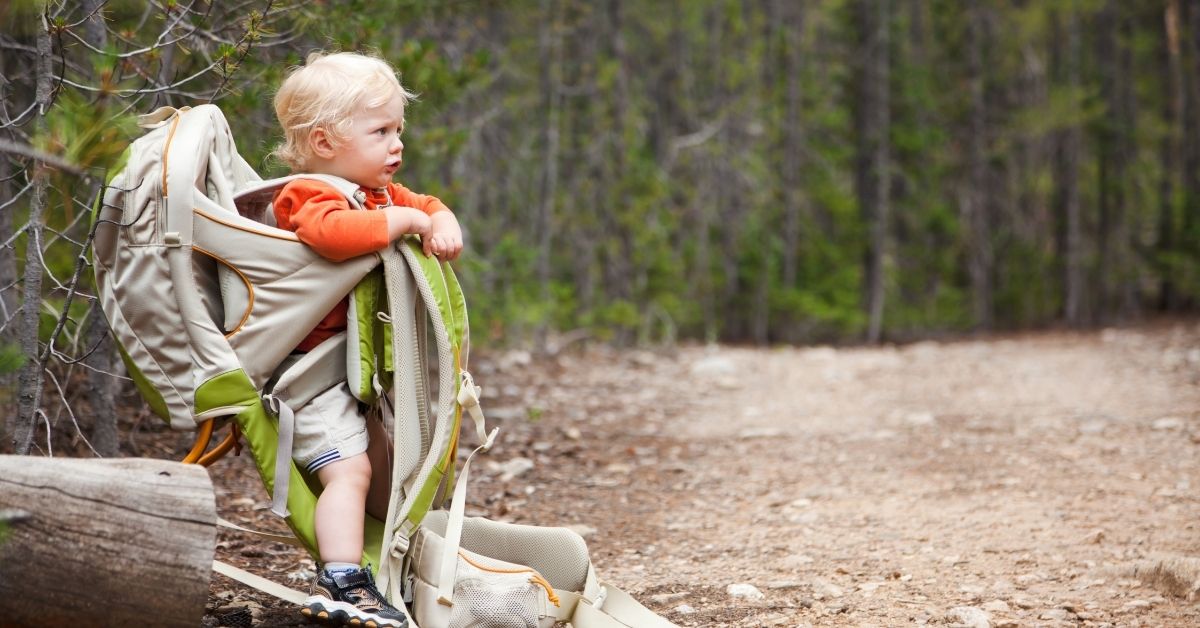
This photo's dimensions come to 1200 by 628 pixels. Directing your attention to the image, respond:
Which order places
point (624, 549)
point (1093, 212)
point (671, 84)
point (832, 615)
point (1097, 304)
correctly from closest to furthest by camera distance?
point (832, 615) → point (624, 549) → point (671, 84) → point (1097, 304) → point (1093, 212)

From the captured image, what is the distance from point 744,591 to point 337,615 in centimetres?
143

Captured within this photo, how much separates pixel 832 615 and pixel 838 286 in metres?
16.2

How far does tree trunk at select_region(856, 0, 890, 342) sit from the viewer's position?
18531mm

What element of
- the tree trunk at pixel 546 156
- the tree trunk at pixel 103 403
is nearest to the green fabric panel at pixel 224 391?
→ the tree trunk at pixel 103 403

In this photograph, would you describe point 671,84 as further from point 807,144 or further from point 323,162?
point 323,162

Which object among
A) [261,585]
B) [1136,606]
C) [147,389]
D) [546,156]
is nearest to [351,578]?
[261,585]

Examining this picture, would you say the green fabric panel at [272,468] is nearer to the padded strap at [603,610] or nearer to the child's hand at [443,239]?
the child's hand at [443,239]

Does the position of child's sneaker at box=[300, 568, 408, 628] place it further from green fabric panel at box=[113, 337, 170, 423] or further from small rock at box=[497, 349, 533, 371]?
small rock at box=[497, 349, 533, 371]

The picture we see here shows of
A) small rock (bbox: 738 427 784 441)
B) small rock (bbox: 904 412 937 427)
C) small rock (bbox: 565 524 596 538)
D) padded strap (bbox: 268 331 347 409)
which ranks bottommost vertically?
small rock (bbox: 738 427 784 441)

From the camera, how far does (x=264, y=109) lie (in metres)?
4.99

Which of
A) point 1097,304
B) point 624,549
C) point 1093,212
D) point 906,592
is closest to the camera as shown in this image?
point 906,592

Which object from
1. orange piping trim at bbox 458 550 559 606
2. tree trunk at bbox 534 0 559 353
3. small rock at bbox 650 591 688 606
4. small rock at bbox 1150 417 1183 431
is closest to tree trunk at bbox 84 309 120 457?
orange piping trim at bbox 458 550 559 606

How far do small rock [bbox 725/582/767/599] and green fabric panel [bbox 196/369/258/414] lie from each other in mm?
1707

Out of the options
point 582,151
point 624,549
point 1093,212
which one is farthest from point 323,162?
point 1093,212
